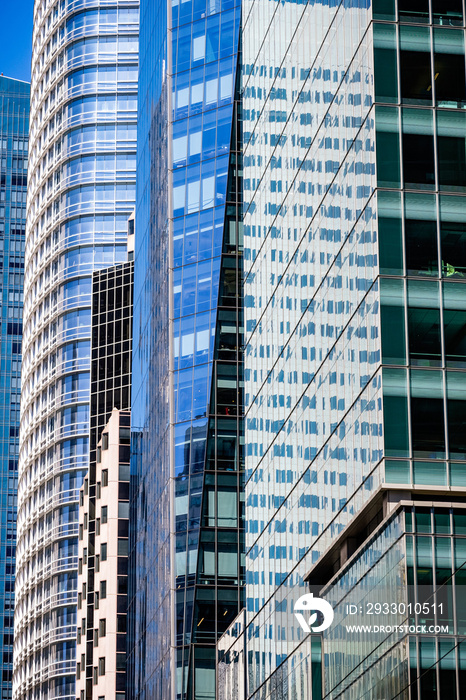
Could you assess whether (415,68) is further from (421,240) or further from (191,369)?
(191,369)

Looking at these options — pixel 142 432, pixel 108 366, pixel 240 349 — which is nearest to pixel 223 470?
pixel 240 349

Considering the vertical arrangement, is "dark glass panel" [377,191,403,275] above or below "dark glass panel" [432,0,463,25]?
below

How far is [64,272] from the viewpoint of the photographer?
6924 inches

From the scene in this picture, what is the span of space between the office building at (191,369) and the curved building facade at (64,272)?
153 feet

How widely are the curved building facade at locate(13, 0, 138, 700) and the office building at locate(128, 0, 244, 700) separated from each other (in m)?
46.7

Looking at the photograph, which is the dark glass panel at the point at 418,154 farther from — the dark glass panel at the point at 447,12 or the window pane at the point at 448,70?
the dark glass panel at the point at 447,12

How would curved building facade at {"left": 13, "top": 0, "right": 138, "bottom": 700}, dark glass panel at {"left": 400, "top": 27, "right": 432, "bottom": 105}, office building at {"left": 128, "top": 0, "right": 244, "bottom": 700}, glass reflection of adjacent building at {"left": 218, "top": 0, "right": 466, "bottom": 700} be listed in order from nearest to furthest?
glass reflection of adjacent building at {"left": 218, "top": 0, "right": 466, "bottom": 700} → dark glass panel at {"left": 400, "top": 27, "right": 432, "bottom": 105} → office building at {"left": 128, "top": 0, "right": 244, "bottom": 700} → curved building facade at {"left": 13, "top": 0, "right": 138, "bottom": 700}

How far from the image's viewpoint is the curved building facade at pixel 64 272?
164m

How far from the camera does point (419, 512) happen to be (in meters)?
48.8

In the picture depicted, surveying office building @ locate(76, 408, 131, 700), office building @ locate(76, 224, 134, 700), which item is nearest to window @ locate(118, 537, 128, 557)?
office building @ locate(76, 408, 131, 700)

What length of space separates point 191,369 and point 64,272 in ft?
245

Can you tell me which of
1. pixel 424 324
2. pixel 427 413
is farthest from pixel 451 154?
pixel 427 413

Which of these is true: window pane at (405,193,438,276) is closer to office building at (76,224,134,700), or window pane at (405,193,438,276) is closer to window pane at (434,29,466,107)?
window pane at (434,29,466,107)

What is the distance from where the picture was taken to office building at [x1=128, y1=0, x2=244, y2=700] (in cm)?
9931
